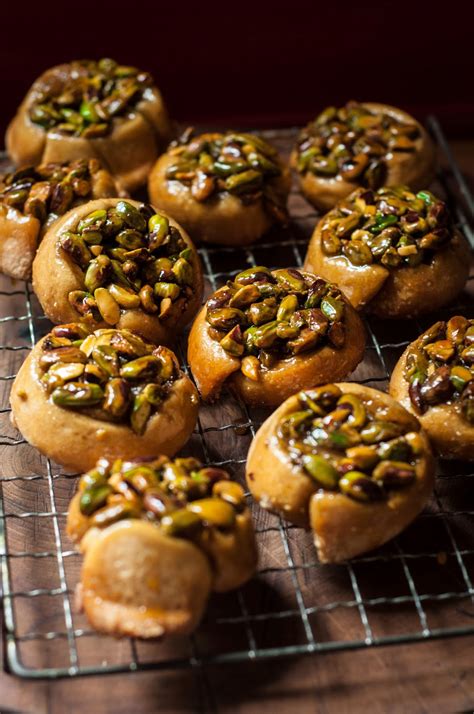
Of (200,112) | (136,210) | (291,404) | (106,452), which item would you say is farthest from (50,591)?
(200,112)

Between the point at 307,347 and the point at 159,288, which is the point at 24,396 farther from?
the point at 307,347

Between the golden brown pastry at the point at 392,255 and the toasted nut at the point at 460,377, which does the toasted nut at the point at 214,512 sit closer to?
the toasted nut at the point at 460,377

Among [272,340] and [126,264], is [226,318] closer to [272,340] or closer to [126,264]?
[272,340]

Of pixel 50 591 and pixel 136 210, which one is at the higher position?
pixel 136 210

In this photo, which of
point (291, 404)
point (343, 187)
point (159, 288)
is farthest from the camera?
point (343, 187)

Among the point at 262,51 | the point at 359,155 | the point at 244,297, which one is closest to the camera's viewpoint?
the point at 244,297

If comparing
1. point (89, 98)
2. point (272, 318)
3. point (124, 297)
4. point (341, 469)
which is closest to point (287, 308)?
point (272, 318)
